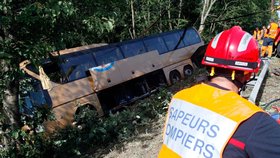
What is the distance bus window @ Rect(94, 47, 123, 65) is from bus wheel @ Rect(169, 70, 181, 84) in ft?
8.80

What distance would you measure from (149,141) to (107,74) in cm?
654

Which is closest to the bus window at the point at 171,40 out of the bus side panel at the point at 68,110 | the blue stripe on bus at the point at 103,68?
the blue stripe on bus at the point at 103,68

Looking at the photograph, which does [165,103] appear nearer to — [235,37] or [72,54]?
[72,54]

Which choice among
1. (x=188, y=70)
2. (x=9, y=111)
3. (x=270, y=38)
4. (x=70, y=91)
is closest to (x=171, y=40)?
(x=188, y=70)

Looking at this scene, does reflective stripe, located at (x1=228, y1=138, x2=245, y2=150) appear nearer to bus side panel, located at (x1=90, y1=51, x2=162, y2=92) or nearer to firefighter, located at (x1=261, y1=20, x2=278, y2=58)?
bus side panel, located at (x1=90, y1=51, x2=162, y2=92)

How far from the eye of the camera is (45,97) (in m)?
11.4

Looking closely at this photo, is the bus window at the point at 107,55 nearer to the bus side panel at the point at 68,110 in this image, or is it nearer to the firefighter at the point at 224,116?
the bus side panel at the point at 68,110

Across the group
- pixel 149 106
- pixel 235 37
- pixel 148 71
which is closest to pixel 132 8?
pixel 148 71

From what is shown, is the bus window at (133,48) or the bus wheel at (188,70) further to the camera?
the bus wheel at (188,70)

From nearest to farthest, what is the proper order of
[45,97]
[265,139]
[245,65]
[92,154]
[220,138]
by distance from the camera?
[265,139]
[220,138]
[245,65]
[92,154]
[45,97]

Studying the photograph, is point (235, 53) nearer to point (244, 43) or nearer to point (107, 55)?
point (244, 43)

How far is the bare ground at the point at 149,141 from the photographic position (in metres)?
6.23

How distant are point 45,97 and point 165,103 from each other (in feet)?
14.2

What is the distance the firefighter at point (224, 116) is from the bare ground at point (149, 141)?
388 centimetres
